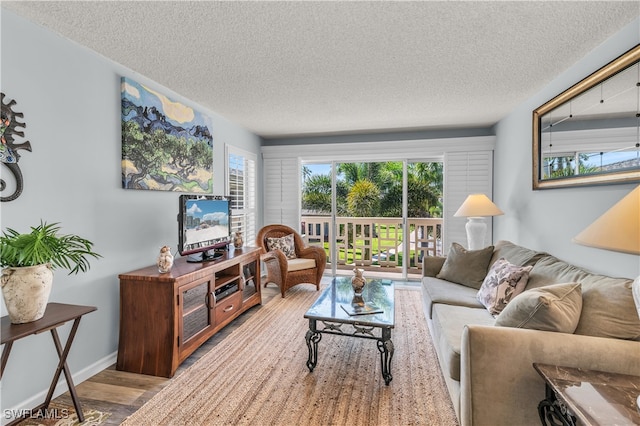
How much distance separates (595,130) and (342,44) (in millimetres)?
1933

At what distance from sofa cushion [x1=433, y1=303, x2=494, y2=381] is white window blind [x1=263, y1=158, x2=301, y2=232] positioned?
9.81ft

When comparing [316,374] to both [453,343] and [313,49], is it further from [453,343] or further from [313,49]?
[313,49]

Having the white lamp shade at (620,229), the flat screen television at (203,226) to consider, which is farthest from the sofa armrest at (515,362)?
the flat screen television at (203,226)

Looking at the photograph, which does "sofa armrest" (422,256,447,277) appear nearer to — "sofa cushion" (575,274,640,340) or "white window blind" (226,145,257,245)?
"sofa cushion" (575,274,640,340)

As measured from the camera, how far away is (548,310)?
4.62ft

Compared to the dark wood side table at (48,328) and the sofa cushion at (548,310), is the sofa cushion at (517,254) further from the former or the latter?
the dark wood side table at (48,328)

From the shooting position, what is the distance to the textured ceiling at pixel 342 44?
1.68 meters

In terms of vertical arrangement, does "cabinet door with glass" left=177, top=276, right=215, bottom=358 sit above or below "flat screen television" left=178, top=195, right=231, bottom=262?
below

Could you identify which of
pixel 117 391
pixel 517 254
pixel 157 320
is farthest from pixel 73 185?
pixel 517 254

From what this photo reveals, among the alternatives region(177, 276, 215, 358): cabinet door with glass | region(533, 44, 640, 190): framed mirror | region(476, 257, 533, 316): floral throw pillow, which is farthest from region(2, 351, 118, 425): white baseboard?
region(533, 44, 640, 190): framed mirror

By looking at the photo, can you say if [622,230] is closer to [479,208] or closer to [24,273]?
[479,208]

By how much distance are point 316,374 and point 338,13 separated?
2395 mm

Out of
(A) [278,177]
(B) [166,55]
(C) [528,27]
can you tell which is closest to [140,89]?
(B) [166,55]

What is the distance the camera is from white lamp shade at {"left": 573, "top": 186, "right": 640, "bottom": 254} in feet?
3.23
